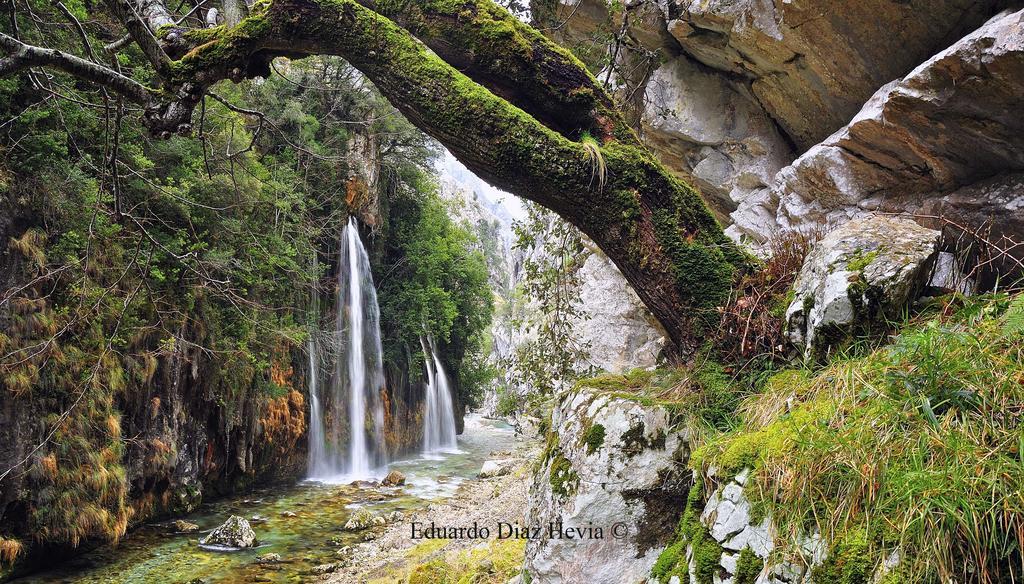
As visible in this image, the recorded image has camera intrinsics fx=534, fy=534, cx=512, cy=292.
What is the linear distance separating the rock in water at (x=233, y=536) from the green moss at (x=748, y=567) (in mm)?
7731

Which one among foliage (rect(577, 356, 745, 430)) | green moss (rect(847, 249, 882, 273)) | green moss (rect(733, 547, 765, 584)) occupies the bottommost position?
green moss (rect(733, 547, 765, 584))

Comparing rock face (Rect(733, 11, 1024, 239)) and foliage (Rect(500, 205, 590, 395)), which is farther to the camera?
foliage (Rect(500, 205, 590, 395))

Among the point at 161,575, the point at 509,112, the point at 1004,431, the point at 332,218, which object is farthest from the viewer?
the point at 332,218

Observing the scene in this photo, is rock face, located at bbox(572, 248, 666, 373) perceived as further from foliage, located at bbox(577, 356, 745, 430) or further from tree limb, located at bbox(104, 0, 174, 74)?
tree limb, located at bbox(104, 0, 174, 74)

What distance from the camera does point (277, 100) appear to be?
13523mm

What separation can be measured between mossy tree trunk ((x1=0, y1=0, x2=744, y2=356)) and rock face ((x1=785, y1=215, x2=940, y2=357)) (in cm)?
58

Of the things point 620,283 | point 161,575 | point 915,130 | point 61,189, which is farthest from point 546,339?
point 61,189

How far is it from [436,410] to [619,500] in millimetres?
17790

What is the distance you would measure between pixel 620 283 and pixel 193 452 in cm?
803

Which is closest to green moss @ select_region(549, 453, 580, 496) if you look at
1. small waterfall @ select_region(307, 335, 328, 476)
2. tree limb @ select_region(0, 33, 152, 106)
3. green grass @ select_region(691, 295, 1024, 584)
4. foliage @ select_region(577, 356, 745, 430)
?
foliage @ select_region(577, 356, 745, 430)

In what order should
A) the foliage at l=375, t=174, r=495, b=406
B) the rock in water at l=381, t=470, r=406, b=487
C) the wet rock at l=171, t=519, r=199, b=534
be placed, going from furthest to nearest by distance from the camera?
the foliage at l=375, t=174, r=495, b=406, the rock in water at l=381, t=470, r=406, b=487, the wet rock at l=171, t=519, r=199, b=534

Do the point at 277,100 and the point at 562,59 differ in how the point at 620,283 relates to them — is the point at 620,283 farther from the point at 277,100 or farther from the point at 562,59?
the point at 277,100

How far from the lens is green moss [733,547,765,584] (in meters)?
1.99

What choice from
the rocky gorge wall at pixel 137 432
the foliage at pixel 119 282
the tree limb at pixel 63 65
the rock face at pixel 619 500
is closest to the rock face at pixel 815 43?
the rock face at pixel 619 500
